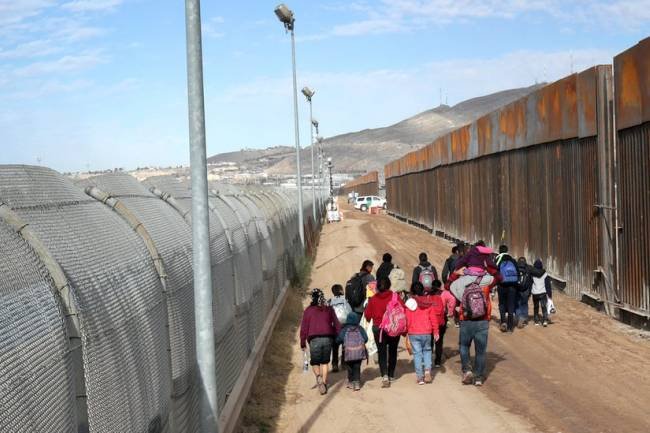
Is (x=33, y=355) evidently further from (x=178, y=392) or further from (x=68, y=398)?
(x=178, y=392)

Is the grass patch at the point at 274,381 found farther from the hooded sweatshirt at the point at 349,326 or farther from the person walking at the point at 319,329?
the hooded sweatshirt at the point at 349,326

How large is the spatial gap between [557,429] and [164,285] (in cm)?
528

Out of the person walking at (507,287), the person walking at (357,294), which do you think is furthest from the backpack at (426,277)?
the person walking at (507,287)

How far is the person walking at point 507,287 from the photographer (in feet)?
50.4

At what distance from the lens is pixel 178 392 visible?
6559 mm

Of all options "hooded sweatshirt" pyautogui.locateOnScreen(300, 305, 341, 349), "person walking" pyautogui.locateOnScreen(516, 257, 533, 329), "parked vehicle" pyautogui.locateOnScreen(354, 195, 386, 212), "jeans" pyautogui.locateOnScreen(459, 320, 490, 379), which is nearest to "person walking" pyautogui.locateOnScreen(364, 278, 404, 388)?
"hooded sweatshirt" pyautogui.locateOnScreen(300, 305, 341, 349)

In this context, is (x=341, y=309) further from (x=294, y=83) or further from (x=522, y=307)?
(x=294, y=83)

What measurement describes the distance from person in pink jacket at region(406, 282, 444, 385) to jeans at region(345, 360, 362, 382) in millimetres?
825

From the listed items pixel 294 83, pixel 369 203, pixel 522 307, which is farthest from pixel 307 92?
pixel 369 203

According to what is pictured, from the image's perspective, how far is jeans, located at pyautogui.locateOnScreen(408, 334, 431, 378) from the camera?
1185cm

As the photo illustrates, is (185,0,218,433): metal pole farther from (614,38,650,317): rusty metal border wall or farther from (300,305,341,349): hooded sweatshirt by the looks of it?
(614,38,650,317): rusty metal border wall

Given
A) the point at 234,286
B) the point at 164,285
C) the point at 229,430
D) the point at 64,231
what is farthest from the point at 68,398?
the point at 234,286

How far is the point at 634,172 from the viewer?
15.9 m

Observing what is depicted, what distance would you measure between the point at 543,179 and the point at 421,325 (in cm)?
1180
